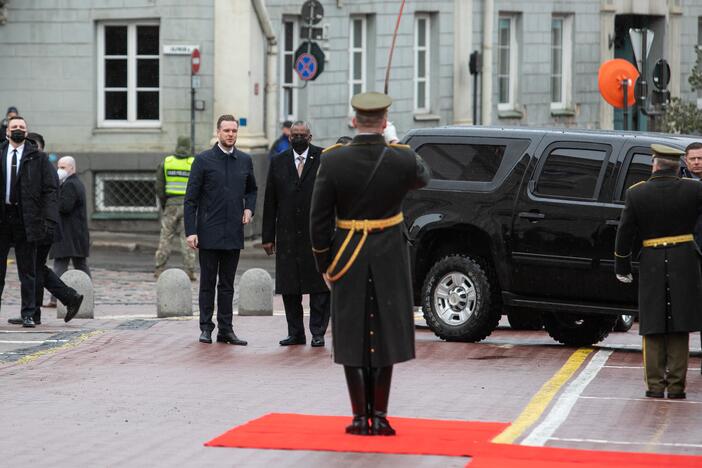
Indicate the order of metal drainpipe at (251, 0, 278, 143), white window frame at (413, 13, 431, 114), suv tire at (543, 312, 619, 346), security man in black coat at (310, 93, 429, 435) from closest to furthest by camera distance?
security man in black coat at (310, 93, 429, 435) < suv tire at (543, 312, 619, 346) < metal drainpipe at (251, 0, 278, 143) < white window frame at (413, 13, 431, 114)

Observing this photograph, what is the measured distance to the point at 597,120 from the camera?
39.5 metres

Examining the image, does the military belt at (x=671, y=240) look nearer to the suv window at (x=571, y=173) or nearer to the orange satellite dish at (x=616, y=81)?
the suv window at (x=571, y=173)

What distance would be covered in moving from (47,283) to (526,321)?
14.5ft

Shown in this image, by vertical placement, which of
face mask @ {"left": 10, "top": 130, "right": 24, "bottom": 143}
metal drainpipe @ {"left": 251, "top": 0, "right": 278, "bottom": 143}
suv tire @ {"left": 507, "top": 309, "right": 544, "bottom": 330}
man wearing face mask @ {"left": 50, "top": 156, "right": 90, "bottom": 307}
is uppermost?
metal drainpipe @ {"left": 251, "top": 0, "right": 278, "bottom": 143}

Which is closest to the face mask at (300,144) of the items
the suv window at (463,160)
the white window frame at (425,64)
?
A: the suv window at (463,160)

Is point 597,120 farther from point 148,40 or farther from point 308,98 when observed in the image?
point 148,40

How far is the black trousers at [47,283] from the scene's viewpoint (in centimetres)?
1639

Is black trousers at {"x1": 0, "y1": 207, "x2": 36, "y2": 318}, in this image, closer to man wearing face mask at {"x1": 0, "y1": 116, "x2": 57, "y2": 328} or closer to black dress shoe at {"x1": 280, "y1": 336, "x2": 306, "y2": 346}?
man wearing face mask at {"x1": 0, "y1": 116, "x2": 57, "y2": 328}

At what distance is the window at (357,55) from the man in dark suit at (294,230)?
18644 millimetres

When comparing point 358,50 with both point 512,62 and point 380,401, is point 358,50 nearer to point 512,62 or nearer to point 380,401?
point 512,62

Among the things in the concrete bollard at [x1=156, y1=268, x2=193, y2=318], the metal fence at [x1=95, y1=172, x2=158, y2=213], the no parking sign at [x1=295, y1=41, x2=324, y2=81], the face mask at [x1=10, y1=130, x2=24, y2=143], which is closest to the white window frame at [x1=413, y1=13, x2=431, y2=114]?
the no parking sign at [x1=295, y1=41, x2=324, y2=81]

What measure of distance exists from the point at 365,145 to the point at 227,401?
2.34m

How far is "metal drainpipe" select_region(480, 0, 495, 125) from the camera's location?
1403 inches

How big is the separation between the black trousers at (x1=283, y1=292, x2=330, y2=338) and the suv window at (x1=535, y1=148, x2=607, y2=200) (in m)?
1.97
